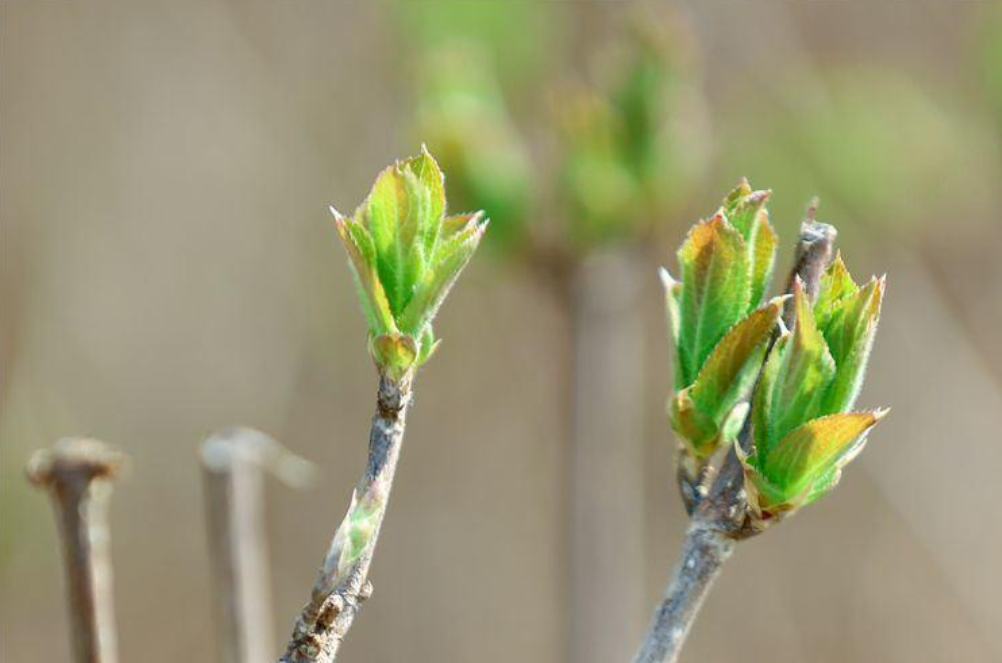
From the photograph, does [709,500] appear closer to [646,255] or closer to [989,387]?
[646,255]

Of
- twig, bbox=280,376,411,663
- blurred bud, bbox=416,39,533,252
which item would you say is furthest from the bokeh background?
twig, bbox=280,376,411,663

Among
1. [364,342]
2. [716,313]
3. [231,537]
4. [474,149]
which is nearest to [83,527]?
[231,537]

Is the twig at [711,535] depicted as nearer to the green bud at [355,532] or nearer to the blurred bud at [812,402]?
the blurred bud at [812,402]

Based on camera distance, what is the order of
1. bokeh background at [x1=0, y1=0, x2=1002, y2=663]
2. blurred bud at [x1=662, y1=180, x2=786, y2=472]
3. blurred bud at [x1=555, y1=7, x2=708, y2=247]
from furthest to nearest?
1. bokeh background at [x1=0, y1=0, x2=1002, y2=663]
2. blurred bud at [x1=555, y1=7, x2=708, y2=247]
3. blurred bud at [x1=662, y1=180, x2=786, y2=472]

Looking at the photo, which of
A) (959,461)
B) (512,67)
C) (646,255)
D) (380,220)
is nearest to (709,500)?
(380,220)

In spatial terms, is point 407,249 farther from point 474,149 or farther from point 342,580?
point 474,149

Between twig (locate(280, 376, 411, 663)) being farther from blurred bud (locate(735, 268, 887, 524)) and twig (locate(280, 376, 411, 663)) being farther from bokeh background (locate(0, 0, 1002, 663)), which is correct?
bokeh background (locate(0, 0, 1002, 663))

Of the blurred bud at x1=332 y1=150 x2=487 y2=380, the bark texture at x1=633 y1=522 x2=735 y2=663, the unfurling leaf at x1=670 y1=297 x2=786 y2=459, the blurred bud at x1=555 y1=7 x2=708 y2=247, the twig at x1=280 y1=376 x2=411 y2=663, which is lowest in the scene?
the bark texture at x1=633 y1=522 x2=735 y2=663
